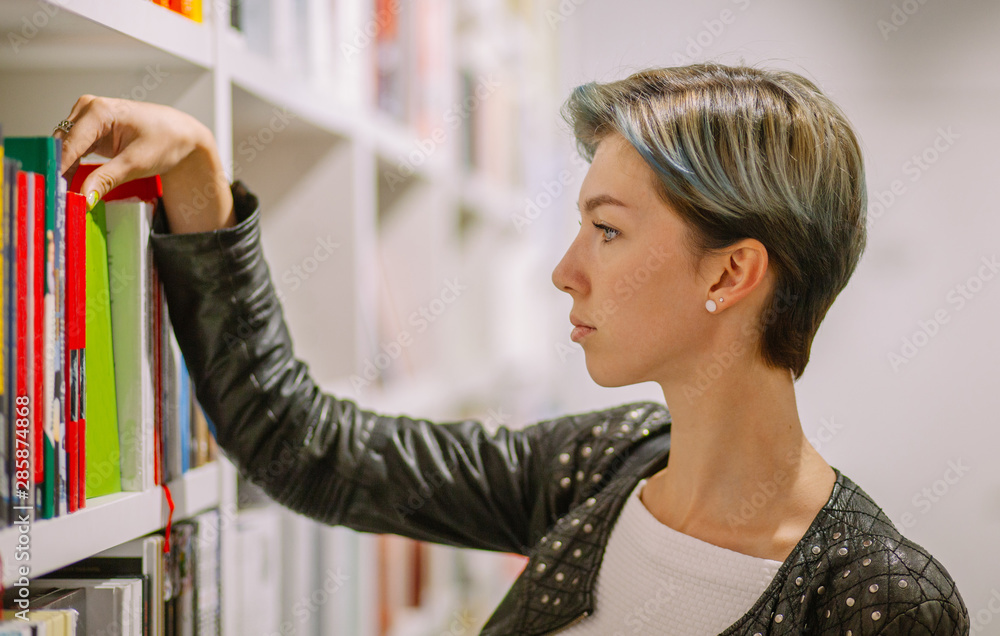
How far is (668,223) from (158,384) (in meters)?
0.54

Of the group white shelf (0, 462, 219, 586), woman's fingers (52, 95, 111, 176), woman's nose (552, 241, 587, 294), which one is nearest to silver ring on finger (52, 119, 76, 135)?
woman's fingers (52, 95, 111, 176)

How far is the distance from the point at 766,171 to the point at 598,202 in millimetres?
168

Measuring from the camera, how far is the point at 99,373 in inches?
25.7

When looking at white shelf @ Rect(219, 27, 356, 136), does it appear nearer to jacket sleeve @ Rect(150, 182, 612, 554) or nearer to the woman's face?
jacket sleeve @ Rect(150, 182, 612, 554)

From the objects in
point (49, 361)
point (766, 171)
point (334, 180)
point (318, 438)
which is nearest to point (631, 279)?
point (766, 171)

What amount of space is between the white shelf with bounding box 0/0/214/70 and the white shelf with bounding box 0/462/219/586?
1.33ft

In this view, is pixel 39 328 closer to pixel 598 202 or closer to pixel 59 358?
pixel 59 358

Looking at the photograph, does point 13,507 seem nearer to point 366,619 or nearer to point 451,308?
point 366,619

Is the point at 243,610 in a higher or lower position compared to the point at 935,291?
lower

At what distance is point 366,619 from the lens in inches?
54.2

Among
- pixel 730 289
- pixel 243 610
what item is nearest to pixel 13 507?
pixel 243 610

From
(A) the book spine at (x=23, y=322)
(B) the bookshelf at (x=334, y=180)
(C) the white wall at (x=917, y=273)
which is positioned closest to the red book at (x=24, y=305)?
(A) the book spine at (x=23, y=322)

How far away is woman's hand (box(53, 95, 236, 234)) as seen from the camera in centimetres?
64

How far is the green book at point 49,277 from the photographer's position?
562mm
